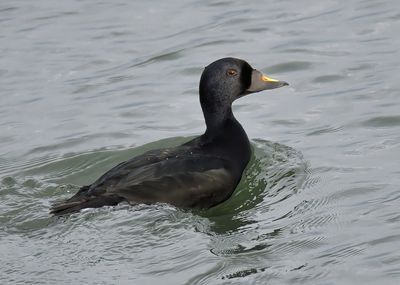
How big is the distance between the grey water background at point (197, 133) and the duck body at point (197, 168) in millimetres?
113

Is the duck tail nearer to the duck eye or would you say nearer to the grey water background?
the grey water background

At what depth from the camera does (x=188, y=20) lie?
1421cm

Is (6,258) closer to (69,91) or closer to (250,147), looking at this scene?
(250,147)

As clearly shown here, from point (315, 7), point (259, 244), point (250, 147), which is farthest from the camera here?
point (315, 7)

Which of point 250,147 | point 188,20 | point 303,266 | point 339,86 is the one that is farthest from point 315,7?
point 303,266

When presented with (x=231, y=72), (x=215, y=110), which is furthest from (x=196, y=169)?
(x=231, y=72)

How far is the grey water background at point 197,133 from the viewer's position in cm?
735

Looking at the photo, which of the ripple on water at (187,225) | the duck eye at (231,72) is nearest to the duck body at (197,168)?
the duck eye at (231,72)

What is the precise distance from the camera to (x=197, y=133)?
416 inches

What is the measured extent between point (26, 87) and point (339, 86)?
3684mm

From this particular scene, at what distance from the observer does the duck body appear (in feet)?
27.5

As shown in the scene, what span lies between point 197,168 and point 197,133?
1961 millimetres

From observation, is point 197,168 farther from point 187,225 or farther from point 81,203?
point 81,203

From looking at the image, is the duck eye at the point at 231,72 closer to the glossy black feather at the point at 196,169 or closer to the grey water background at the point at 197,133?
the glossy black feather at the point at 196,169
